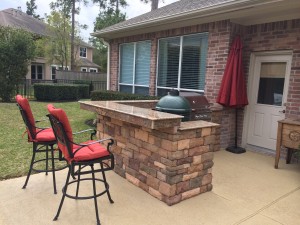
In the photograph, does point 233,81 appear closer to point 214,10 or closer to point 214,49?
point 214,49

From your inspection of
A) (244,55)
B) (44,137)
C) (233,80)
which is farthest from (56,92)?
(44,137)

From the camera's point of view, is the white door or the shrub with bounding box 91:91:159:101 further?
the shrub with bounding box 91:91:159:101

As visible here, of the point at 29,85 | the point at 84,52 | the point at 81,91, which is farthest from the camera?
the point at 84,52

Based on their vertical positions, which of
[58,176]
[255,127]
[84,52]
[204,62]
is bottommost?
[58,176]

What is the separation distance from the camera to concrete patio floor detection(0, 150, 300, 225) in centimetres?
269

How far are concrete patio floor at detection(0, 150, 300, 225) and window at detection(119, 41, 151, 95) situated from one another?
14.3ft

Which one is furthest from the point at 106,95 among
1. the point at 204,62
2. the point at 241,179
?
the point at 241,179

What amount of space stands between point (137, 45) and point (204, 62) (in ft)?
8.93

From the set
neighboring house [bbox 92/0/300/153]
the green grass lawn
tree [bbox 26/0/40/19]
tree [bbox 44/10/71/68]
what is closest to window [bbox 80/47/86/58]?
tree [bbox 44/10/71/68]

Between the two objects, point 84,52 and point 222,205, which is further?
point 84,52

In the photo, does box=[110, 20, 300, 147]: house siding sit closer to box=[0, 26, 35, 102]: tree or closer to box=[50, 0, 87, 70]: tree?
box=[0, 26, 35, 102]: tree

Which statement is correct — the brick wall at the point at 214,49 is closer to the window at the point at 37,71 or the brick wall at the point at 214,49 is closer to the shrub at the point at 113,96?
the shrub at the point at 113,96

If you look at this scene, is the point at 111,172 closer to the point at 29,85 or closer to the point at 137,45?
the point at 137,45

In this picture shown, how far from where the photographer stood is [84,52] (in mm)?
28578
